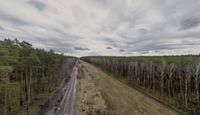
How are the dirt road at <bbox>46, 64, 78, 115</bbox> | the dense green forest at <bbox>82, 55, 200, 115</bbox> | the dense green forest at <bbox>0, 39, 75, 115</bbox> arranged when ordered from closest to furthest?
the dense green forest at <bbox>82, 55, 200, 115</bbox>
the dirt road at <bbox>46, 64, 78, 115</bbox>
the dense green forest at <bbox>0, 39, 75, 115</bbox>

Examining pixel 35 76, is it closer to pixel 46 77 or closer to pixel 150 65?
pixel 46 77

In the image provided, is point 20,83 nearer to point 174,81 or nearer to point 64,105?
point 64,105

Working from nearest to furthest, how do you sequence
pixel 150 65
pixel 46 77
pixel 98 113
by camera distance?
pixel 98 113, pixel 150 65, pixel 46 77

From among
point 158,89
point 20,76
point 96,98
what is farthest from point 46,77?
point 158,89

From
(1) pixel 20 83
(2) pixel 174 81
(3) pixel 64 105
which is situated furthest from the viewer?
(1) pixel 20 83

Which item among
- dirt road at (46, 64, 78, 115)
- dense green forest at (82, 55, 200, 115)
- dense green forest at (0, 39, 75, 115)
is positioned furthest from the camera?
dense green forest at (0, 39, 75, 115)

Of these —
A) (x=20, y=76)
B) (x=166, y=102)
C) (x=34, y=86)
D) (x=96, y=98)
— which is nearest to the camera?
(x=166, y=102)

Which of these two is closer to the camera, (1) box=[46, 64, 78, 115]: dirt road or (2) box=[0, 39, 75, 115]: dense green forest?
(1) box=[46, 64, 78, 115]: dirt road

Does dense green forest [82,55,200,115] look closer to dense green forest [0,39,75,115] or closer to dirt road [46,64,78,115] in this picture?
dirt road [46,64,78,115]

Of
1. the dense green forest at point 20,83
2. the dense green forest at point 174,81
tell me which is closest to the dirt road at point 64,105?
the dense green forest at point 20,83

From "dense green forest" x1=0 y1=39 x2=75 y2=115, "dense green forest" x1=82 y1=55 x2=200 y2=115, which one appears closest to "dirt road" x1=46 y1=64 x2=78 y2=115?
"dense green forest" x1=0 y1=39 x2=75 y2=115

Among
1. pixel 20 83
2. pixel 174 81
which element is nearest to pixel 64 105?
pixel 20 83
